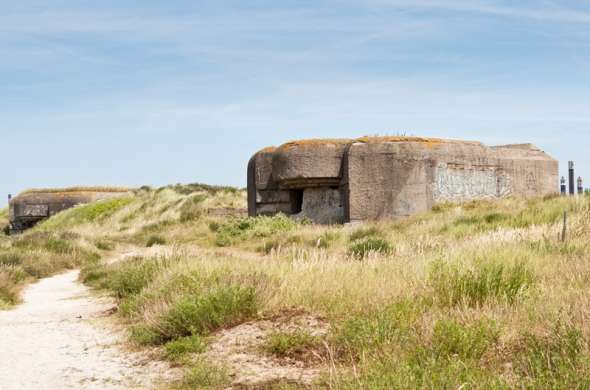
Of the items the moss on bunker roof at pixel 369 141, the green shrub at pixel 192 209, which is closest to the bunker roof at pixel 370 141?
the moss on bunker roof at pixel 369 141

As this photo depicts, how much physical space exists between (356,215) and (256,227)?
260cm

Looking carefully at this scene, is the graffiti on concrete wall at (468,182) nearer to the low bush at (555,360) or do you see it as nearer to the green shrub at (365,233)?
the green shrub at (365,233)

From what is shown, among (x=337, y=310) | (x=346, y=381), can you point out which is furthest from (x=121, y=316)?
(x=346, y=381)

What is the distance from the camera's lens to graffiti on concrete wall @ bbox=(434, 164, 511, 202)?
1772 centimetres

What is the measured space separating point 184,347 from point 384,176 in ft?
39.7

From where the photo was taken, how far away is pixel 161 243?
802 inches

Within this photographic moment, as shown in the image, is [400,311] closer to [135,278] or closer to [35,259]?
[135,278]

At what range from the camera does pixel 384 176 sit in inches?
681

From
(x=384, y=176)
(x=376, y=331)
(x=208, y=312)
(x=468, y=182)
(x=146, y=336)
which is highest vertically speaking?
(x=384, y=176)

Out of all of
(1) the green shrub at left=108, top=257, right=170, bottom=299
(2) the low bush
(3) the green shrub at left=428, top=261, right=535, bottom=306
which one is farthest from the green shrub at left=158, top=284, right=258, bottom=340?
(1) the green shrub at left=108, top=257, right=170, bottom=299

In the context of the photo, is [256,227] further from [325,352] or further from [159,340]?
[325,352]

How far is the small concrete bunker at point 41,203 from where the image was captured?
115 feet

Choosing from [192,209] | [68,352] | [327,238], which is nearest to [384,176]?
[327,238]

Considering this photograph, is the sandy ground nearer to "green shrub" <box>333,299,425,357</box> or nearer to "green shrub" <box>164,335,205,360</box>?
"green shrub" <box>164,335,205,360</box>
